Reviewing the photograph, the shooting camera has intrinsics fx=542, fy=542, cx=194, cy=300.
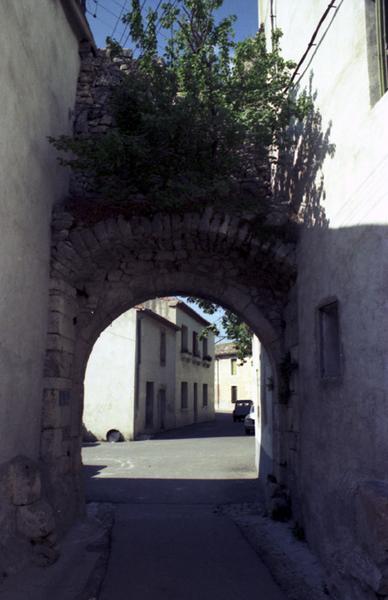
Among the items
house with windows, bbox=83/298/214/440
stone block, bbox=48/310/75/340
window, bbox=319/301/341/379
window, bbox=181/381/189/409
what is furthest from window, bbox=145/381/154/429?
window, bbox=319/301/341/379

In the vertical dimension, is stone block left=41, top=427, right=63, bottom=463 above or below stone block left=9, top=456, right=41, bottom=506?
above

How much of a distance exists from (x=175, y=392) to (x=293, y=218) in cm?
1735

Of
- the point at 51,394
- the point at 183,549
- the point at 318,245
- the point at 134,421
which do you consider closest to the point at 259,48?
the point at 318,245

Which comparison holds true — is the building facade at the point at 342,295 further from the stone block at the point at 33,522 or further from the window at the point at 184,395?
the window at the point at 184,395

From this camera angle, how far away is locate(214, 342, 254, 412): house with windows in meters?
36.3

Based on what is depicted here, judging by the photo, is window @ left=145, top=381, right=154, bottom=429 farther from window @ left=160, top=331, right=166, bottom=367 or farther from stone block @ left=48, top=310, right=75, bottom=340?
stone block @ left=48, top=310, right=75, bottom=340

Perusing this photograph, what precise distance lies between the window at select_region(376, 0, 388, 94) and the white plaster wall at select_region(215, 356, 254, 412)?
3291 centimetres

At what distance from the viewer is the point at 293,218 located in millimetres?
5895

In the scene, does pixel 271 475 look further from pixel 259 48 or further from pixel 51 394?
pixel 259 48

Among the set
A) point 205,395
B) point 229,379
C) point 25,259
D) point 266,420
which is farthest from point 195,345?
point 25,259

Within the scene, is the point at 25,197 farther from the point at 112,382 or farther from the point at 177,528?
the point at 112,382

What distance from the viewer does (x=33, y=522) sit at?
446cm

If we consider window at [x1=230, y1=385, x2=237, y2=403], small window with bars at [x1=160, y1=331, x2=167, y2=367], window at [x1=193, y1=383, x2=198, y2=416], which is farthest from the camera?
window at [x1=230, y1=385, x2=237, y2=403]

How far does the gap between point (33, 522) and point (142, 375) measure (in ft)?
45.3
